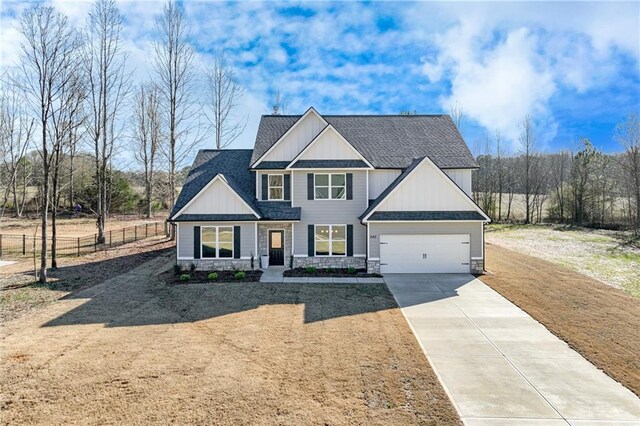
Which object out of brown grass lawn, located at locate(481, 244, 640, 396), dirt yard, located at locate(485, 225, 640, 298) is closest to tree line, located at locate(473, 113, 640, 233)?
dirt yard, located at locate(485, 225, 640, 298)

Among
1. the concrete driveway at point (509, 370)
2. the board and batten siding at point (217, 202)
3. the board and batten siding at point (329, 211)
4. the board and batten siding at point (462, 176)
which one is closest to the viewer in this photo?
the concrete driveway at point (509, 370)

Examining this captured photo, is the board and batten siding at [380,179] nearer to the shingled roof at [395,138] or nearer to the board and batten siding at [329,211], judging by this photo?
the shingled roof at [395,138]

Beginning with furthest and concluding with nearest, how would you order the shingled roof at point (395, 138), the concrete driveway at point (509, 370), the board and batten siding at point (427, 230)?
the shingled roof at point (395, 138) → the board and batten siding at point (427, 230) → the concrete driveway at point (509, 370)

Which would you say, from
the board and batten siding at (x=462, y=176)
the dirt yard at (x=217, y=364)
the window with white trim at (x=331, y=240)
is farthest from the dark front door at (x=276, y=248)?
the board and batten siding at (x=462, y=176)

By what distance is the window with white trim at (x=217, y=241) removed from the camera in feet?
57.3

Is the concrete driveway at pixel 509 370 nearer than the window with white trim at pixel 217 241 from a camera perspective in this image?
Yes

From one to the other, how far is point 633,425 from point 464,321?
192 inches

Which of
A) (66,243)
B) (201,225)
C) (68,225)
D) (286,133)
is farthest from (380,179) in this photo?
(68,225)

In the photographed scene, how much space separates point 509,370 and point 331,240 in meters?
11.2

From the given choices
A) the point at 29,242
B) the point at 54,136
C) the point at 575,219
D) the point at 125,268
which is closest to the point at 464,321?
the point at 125,268

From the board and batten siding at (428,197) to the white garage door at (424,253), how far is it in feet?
4.60

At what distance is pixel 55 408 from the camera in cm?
596

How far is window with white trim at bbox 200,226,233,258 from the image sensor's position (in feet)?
57.3

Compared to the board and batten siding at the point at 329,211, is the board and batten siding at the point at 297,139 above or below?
above
